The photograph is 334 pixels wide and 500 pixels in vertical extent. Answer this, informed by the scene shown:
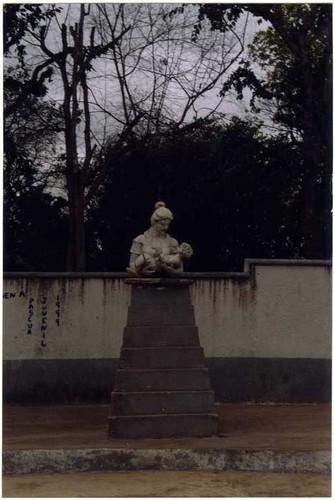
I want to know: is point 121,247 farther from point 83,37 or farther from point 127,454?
point 127,454

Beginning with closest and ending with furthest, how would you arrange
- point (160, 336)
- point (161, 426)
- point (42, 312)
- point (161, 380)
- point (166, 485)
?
1. point (166, 485)
2. point (161, 426)
3. point (161, 380)
4. point (160, 336)
5. point (42, 312)

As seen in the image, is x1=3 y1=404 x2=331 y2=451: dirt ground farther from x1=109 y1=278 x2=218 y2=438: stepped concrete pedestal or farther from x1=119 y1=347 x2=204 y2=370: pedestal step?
x1=119 y1=347 x2=204 y2=370: pedestal step

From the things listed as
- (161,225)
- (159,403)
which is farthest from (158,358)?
(161,225)

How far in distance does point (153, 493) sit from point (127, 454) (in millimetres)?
1209

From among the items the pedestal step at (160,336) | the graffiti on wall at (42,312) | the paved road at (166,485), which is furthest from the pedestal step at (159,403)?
the graffiti on wall at (42,312)

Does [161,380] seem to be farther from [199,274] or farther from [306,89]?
[306,89]

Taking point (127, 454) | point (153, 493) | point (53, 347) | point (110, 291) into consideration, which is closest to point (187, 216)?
point (110, 291)

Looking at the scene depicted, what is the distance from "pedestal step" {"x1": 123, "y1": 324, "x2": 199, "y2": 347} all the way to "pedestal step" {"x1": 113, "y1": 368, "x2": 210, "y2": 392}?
0.32m

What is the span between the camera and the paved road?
7.66 m

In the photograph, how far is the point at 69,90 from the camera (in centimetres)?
1608

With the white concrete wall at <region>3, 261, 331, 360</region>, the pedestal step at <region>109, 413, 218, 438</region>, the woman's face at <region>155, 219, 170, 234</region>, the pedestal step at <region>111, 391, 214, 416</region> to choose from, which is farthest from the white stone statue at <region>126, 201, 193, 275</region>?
the white concrete wall at <region>3, 261, 331, 360</region>

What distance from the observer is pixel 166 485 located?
26.3ft

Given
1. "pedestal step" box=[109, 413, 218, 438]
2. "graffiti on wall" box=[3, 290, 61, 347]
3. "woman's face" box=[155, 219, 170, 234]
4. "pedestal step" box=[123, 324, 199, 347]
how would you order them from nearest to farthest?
"pedestal step" box=[109, 413, 218, 438], "pedestal step" box=[123, 324, 199, 347], "woman's face" box=[155, 219, 170, 234], "graffiti on wall" box=[3, 290, 61, 347]

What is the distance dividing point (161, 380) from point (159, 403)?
26 centimetres
